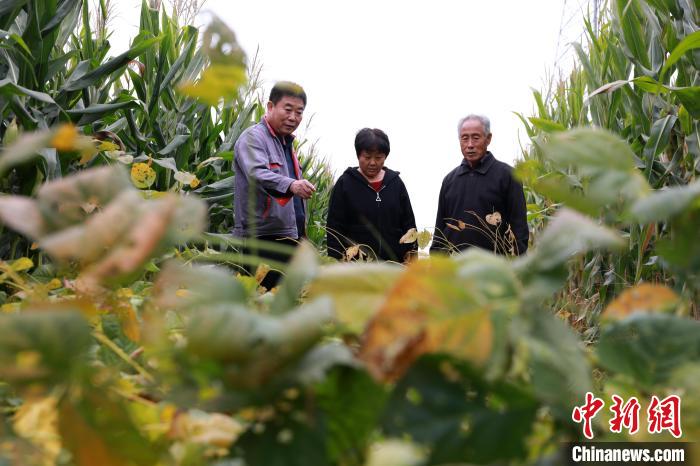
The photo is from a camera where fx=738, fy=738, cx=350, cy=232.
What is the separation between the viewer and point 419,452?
0.95 feet

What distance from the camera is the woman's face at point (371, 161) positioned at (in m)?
3.64

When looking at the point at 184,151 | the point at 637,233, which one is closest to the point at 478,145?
the point at 637,233

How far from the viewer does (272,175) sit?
3.13 meters

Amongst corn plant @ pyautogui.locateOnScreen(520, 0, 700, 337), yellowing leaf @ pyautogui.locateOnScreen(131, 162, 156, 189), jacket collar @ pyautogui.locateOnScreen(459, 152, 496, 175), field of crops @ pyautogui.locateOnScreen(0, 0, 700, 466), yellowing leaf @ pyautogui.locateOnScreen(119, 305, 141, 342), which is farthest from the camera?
jacket collar @ pyautogui.locateOnScreen(459, 152, 496, 175)

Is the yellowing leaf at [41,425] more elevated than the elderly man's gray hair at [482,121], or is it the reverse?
the elderly man's gray hair at [482,121]

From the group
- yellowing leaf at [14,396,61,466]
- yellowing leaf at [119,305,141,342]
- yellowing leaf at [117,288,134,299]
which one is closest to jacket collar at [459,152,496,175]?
yellowing leaf at [117,288,134,299]

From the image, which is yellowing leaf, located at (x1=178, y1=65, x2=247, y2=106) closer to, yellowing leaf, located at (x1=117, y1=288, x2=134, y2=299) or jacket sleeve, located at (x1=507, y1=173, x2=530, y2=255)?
yellowing leaf, located at (x1=117, y1=288, x2=134, y2=299)

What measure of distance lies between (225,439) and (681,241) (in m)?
0.23

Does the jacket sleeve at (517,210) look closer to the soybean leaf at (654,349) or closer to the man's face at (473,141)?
the man's face at (473,141)

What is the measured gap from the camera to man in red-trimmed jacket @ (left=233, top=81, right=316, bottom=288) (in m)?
3.12

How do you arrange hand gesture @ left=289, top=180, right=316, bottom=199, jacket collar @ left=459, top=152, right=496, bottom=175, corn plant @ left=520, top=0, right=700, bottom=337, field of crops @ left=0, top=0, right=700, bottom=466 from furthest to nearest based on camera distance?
jacket collar @ left=459, top=152, right=496, bottom=175 < hand gesture @ left=289, top=180, right=316, bottom=199 < corn plant @ left=520, top=0, right=700, bottom=337 < field of crops @ left=0, top=0, right=700, bottom=466

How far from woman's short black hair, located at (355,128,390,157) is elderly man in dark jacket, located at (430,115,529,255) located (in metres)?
0.38

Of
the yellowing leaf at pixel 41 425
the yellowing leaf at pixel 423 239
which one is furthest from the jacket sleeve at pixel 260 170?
the yellowing leaf at pixel 41 425

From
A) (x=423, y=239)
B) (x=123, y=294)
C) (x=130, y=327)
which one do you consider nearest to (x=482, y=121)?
(x=423, y=239)
